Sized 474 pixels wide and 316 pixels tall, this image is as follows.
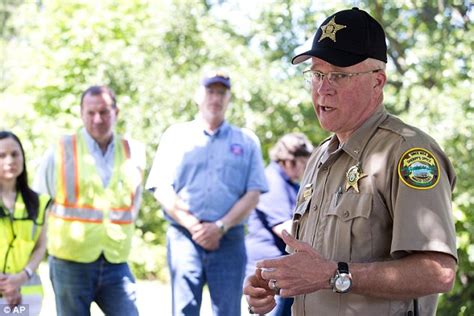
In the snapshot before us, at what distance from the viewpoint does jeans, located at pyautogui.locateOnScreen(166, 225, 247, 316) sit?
548cm

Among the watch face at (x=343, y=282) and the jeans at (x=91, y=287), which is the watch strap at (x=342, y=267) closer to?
the watch face at (x=343, y=282)

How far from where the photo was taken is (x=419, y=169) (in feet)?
8.14

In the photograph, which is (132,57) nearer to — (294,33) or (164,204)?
(294,33)

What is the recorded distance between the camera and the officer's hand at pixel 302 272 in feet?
7.99

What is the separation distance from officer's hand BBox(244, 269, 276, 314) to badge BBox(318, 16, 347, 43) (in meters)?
0.81

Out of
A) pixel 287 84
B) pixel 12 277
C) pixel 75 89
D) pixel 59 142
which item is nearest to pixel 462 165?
pixel 287 84

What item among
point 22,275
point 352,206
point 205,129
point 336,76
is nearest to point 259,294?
point 352,206

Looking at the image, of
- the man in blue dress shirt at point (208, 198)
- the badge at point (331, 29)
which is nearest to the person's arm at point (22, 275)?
the man in blue dress shirt at point (208, 198)

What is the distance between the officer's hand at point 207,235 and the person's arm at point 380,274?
2973 millimetres

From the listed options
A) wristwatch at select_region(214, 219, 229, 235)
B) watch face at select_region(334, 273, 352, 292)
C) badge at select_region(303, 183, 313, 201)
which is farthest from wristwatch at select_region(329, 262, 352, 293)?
wristwatch at select_region(214, 219, 229, 235)

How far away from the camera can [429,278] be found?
95.0 inches

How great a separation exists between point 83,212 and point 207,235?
0.81m

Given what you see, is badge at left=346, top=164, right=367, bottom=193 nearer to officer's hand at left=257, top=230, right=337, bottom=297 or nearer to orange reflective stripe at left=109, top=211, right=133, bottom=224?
officer's hand at left=257, top=230, right=337, bottom=297

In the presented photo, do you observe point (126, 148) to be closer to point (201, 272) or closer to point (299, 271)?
point (201, 272)
